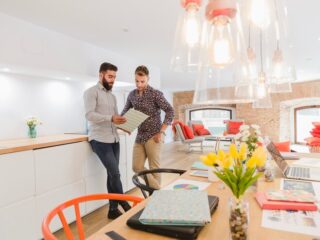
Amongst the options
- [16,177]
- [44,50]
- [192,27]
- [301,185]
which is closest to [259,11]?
[192,27]

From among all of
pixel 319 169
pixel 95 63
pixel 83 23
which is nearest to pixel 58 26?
pixel 83 23

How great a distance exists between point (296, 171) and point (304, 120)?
7850mm

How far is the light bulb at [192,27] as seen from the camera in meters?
0.96

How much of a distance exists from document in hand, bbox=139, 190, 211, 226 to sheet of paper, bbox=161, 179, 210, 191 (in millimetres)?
235

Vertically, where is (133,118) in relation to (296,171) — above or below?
above

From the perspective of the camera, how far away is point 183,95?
393 inches

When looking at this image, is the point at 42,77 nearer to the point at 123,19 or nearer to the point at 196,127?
the point at 123,19

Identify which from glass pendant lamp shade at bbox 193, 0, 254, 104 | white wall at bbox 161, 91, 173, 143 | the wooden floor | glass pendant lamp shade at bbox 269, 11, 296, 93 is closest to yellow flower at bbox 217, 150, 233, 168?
glass pendant lamp shade at bbox 193, 0, 254, 104

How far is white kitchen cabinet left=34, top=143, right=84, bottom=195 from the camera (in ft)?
6.88

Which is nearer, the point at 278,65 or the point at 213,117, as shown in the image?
the point at 278,65

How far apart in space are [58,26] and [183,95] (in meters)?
7.66

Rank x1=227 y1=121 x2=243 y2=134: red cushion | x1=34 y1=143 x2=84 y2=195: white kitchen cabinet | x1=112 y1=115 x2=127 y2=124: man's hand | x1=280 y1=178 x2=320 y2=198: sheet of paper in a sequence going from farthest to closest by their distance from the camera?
x1=227 y1=121 x2=243 y2=134: red cushion → x1=112 y1=115 x2=127 y2=124: man's hand → x1=34 y1=143 x2=84 y2=195: white kitchen cabinet → x1=280 y1=178 x2=320 y2=198: sheet of paper

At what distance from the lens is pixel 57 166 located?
2.25m

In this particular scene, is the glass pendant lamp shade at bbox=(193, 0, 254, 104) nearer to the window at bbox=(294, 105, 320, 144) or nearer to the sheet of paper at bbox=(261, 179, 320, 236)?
the sheet of paper at bbox=(261, 179, 320, 236)
